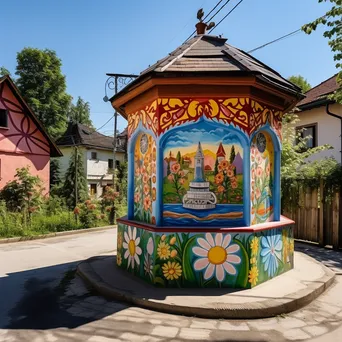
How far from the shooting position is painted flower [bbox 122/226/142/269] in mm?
5945

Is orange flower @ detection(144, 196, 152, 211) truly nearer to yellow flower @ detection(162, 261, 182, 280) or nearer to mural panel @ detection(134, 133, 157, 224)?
mural panel @ detection(134, 133, 157, 224)

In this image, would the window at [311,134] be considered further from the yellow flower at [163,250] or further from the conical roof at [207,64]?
the yellow flower at [163,250]

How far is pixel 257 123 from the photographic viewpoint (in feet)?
18.9

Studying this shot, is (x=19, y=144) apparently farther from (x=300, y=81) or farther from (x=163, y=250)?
(x=300, y=81)

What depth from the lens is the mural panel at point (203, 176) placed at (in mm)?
5531

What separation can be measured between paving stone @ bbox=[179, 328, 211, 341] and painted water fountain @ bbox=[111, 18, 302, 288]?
1.27 metres

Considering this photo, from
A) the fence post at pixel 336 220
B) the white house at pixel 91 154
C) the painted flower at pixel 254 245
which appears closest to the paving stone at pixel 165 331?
the painted flower at pixel 254 245

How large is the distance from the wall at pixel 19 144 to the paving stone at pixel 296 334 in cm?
1618

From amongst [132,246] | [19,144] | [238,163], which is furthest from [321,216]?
[19,144]

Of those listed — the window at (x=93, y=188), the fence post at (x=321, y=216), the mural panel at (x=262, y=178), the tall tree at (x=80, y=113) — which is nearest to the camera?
the mural panel at (x=262, y=178)

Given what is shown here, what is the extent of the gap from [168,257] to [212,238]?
795 millimetres

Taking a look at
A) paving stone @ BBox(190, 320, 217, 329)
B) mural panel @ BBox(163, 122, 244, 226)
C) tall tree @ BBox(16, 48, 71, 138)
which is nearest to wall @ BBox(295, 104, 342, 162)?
mural panel @ BBox(163, 122, 244, 226)

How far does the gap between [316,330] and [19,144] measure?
57.1ft

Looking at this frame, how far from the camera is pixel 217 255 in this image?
528cm
